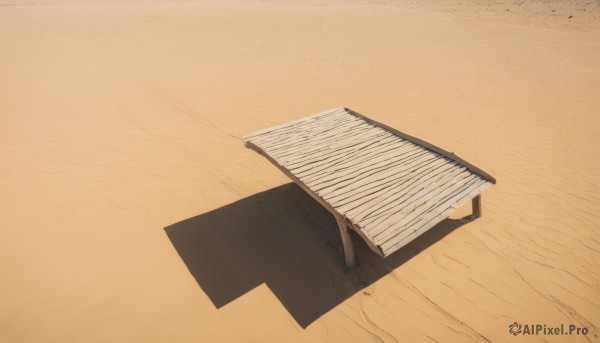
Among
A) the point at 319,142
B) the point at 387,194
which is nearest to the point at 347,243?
the point at 387,194

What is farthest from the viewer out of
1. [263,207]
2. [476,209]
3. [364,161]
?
[263,207]

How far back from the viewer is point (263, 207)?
16.9 feet

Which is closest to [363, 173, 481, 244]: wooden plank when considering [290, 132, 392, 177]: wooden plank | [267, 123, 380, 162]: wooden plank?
[290, 132, 392, 177]: wooden plank

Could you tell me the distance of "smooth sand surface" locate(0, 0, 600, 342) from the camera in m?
3.60

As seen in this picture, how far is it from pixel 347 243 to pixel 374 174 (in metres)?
0.90

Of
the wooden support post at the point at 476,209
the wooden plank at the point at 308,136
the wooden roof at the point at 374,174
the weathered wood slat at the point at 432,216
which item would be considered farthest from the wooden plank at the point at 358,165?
the wooden support post at the point at 476,209

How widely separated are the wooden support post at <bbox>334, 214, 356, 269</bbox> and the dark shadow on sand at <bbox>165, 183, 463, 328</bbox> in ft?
0.40

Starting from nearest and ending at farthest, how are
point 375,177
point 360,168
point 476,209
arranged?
1. point 375,177
2. point 360,168
3. point 476,209

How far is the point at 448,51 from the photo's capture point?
41.9ft

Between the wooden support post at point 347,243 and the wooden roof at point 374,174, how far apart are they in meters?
0.15

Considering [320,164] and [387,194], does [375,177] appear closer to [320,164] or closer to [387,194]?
[387,194]

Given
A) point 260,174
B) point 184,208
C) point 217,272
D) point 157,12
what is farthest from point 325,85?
point 157,12

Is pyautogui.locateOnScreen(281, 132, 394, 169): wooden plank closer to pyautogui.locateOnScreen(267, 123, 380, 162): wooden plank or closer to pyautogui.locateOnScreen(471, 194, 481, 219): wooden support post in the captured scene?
pyautogui.locateOnScreen(267, 123, 380, 162): wooden plank

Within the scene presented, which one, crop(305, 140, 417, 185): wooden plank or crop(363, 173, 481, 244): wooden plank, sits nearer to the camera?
crop(363, 173, 481, 244): wooden plank
